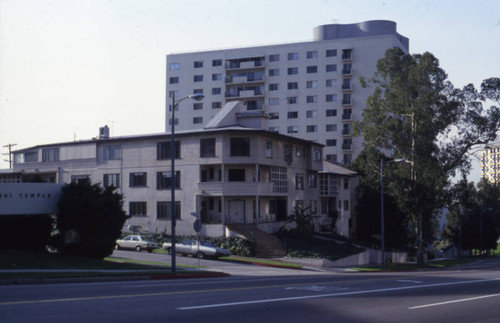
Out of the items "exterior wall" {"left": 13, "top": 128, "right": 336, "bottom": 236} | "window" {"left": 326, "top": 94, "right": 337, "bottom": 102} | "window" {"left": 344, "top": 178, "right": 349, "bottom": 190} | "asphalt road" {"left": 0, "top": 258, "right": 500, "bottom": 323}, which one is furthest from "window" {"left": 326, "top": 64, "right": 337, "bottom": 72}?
"asphalt road" {"left": 0, "top": 258, "right": 500, "bottom": 323}

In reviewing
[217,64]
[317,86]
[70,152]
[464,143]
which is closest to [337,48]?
[317,86]

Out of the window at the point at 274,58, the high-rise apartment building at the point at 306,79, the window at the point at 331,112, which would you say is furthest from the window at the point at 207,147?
the window at the point at 274,58

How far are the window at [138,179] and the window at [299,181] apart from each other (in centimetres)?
1454

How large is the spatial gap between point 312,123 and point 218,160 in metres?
43.7

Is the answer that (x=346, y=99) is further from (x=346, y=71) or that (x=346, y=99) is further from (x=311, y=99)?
(x=311, y=99)

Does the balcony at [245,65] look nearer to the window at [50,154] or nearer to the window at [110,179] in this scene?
the window at [50,154]

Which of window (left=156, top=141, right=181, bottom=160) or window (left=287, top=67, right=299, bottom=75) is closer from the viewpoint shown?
window (left=156, top=141, right=181, bottom=160)

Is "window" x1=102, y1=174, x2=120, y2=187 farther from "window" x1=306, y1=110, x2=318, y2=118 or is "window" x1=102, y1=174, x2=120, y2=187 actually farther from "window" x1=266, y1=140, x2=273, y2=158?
"window" x1=306, y1=110, x2=318, y2=118

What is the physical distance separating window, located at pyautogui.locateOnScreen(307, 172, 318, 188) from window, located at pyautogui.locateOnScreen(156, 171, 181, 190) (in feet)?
49.0

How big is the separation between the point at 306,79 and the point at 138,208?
45622mm

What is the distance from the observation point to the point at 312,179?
60.2 meters

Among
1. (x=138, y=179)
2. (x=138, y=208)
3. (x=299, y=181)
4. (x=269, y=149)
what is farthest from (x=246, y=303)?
(x=299, y=181)

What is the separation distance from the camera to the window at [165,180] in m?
50.6

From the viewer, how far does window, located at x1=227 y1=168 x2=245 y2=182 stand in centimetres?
5047
